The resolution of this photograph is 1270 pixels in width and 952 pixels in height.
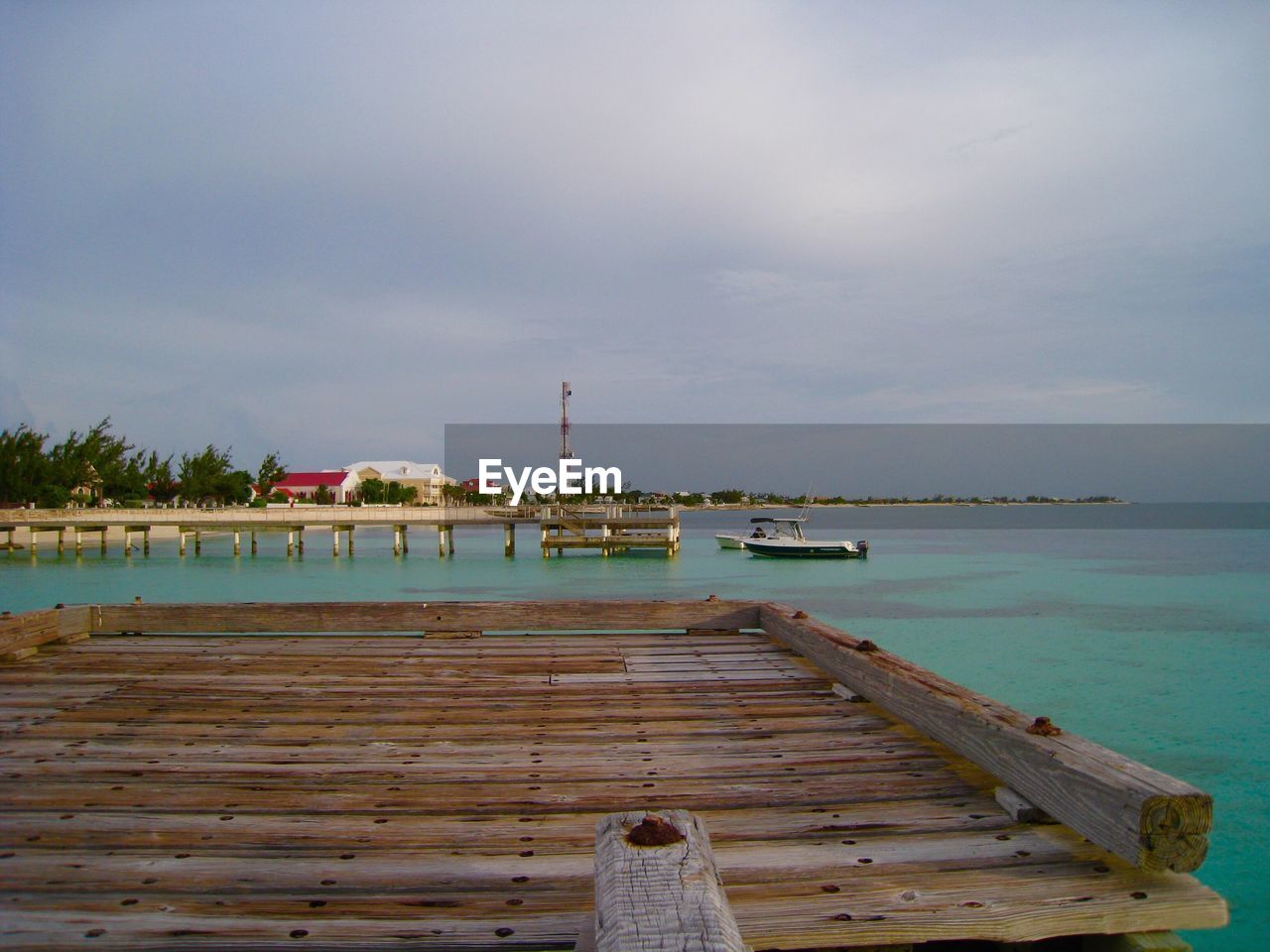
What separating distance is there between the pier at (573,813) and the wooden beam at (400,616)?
1.12m

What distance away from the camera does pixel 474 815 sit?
3186mm

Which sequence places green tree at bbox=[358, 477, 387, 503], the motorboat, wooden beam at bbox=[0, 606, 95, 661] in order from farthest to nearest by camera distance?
green tree at bbox=[358, 477, 387, 503] → the motorboat → wooden beam at bbox=[0, 606, 95, 661]

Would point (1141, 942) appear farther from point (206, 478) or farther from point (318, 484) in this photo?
point (318, 484)

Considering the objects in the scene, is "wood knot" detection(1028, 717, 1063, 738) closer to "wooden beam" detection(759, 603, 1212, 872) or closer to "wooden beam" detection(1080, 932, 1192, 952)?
"wooden beam" detection(759, 603, 1212, 872)

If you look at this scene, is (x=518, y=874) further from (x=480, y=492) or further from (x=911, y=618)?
(x=480, y=492)

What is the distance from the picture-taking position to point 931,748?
12.8 ft

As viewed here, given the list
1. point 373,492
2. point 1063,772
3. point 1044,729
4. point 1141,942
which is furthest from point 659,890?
point 373,492

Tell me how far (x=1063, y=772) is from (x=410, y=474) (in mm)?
140393

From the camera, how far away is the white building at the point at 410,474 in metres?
132

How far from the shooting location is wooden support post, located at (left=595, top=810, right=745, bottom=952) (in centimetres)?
134

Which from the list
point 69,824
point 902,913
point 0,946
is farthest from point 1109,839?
point 69,824

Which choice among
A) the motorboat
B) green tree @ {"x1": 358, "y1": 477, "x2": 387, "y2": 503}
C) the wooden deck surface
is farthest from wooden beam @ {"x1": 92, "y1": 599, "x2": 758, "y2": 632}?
green tree @ {"x1": 358, "y1": 477, "x2": 387, "y2": 503}

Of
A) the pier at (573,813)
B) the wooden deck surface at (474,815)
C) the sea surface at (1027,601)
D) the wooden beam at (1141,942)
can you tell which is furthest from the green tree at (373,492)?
the wooden beam at (1141,942)

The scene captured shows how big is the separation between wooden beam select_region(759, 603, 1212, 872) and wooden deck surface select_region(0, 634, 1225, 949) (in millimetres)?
95
